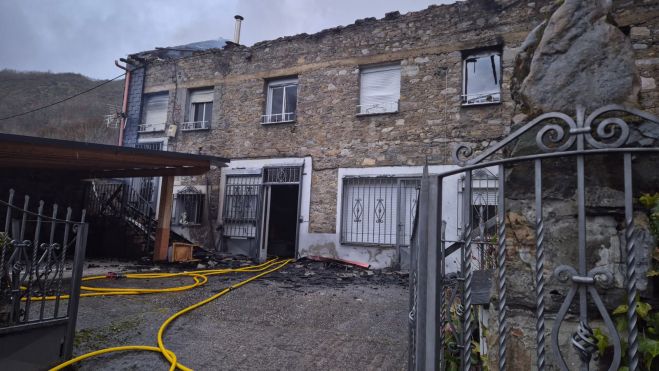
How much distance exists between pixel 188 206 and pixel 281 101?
4069 mm

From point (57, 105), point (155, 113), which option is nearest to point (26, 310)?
point (155, 113)

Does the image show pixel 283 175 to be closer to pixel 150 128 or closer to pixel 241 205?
pixel 241 205

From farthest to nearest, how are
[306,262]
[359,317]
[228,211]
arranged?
[228,211], [306,262], [359,317]

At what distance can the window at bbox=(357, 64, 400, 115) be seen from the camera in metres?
9.22

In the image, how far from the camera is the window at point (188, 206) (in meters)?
11.0

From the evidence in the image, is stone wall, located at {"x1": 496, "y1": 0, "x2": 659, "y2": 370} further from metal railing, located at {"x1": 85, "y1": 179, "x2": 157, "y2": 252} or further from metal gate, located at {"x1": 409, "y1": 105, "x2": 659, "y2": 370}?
metal railing, located at {"x1": 85, "y1": 179, "x2": 157, "y2": 252}

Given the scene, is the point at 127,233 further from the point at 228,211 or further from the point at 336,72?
the point at 336,72

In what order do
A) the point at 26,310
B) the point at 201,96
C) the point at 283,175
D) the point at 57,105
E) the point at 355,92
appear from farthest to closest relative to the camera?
the point at 57,105 → the point at 201,96 → the point at 283,175 → the point at 355,92 → the point at 26,310

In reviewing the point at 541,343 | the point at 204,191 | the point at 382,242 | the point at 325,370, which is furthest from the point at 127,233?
the point at 541,343

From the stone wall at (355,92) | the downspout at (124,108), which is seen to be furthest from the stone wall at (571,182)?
the downspout at (124,108)

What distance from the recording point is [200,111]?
461 inches

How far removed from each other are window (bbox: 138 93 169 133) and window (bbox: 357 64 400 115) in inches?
255

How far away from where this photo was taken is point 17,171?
9539 mm

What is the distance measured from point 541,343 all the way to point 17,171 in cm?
1177
